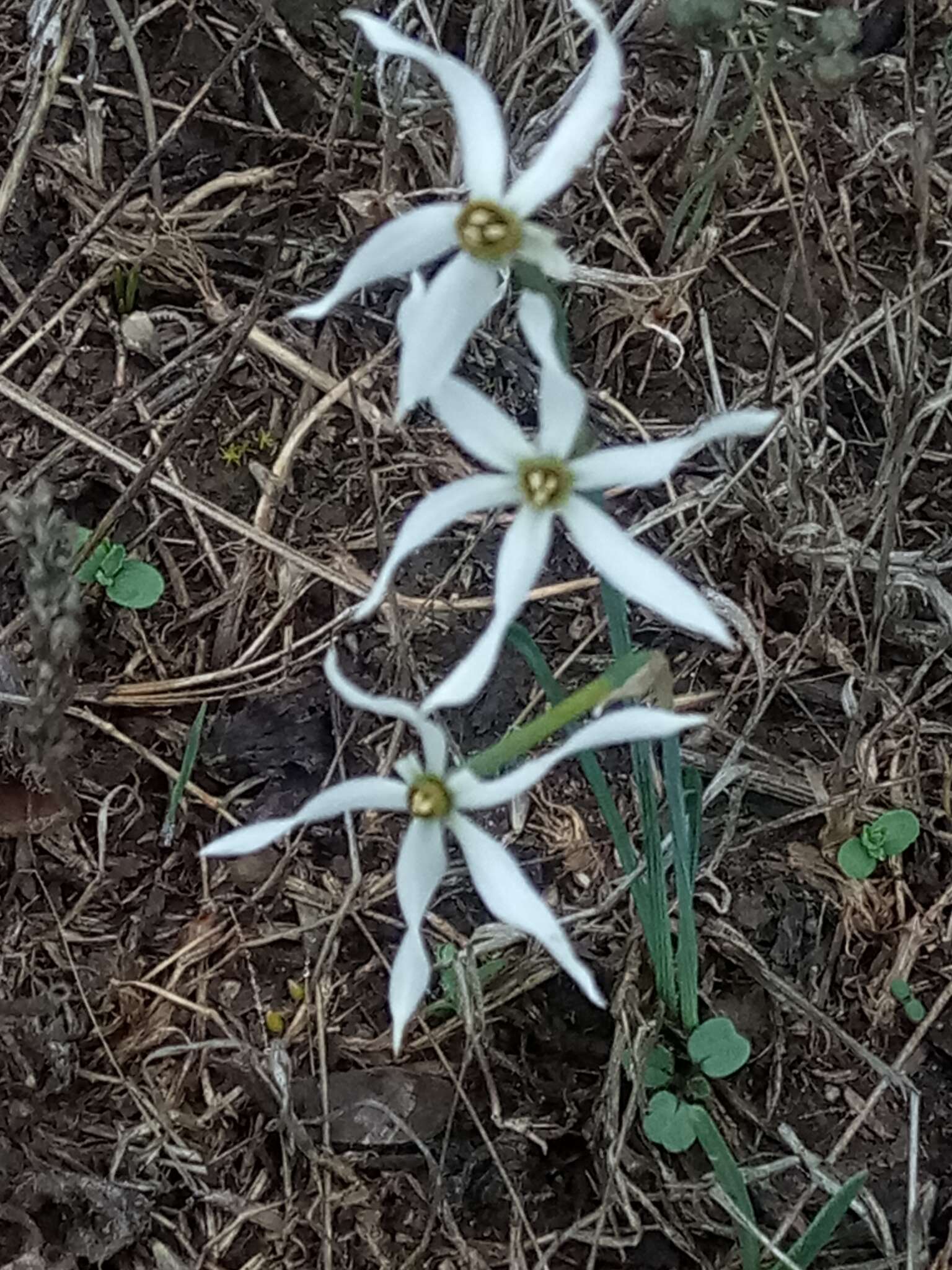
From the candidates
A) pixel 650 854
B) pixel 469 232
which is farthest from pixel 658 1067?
pixel 469 232

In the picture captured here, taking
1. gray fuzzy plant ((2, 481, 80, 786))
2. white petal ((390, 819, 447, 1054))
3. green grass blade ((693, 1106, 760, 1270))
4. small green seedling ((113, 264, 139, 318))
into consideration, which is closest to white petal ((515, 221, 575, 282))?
white petal ((390, 819, 447, 1054))

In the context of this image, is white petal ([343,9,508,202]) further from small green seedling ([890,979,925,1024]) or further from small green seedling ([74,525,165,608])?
small green seedling ([890,979,925,1024])

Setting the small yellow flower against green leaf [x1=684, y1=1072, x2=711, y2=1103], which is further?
the small yellow flower

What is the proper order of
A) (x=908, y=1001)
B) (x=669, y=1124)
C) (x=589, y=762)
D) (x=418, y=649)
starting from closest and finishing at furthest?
1. (x=589, y=762)
2. (x=669, y=1124)
3. (x=908, y=1001)
4. (x=418, y=649)

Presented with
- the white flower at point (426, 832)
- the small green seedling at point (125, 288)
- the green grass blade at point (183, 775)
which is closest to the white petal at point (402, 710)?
the white flower at point (426, 832)

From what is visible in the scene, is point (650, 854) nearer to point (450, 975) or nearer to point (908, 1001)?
point (450, 975)

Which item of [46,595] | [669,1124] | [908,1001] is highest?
[46,595]

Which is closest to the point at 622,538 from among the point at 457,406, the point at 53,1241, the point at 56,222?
the point at 457,406
